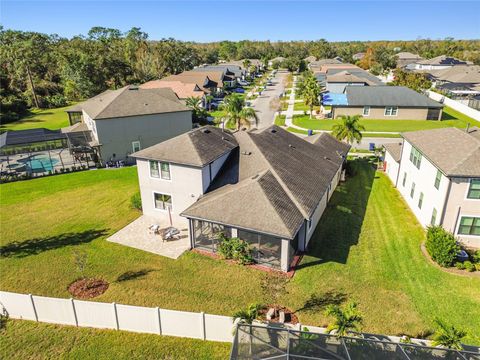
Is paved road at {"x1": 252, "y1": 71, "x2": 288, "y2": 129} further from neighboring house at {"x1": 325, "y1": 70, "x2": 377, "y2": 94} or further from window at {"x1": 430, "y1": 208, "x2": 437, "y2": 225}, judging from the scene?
window at {"x1": 430, "y1": 208, "x2": 437, "y2": 225}

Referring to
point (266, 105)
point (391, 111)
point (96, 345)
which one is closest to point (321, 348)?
point (96, 345)

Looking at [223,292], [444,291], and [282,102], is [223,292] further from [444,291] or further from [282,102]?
[282,102]

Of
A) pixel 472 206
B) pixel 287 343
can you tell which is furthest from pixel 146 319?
pixel 472 206

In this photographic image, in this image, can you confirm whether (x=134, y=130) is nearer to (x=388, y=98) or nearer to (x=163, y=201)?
(x=163, y=201)

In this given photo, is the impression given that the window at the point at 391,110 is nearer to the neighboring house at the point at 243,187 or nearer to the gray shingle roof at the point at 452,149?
the gray shingle roof at the point at 452,149

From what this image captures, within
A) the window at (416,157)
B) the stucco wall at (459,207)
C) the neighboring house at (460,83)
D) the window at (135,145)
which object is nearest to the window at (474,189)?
the stucco wall at (459,207)

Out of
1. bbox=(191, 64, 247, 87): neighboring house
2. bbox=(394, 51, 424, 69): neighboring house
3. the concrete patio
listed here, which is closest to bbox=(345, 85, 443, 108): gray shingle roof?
bbox=(191, 64, 247, 87): neighboring house
